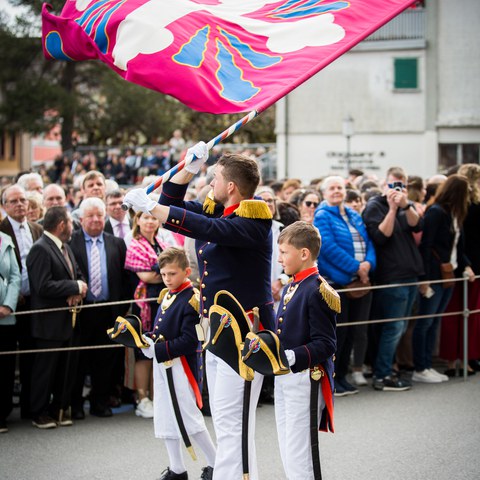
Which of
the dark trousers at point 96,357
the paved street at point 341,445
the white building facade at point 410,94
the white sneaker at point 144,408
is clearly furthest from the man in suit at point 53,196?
the white building facade at point 410,94

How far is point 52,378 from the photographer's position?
792cm

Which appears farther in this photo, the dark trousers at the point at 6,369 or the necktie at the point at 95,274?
the necktie at the point at 95,274

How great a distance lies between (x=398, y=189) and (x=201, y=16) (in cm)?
337

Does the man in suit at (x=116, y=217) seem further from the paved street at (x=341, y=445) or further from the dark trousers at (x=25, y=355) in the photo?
the paved street at (x=341, y=445)

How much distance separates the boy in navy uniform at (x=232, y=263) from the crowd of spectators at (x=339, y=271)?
295 cm

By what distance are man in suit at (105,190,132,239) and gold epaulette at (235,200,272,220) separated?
432 cm

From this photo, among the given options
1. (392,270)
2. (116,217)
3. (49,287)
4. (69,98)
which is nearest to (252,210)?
(49,287)

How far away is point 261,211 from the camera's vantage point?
16.9 ft

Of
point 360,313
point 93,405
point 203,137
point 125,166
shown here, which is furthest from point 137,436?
point 203,137

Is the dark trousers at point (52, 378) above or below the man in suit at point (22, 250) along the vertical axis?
below

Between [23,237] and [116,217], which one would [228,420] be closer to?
[23,237]

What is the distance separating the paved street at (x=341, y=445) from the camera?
21.1 feet

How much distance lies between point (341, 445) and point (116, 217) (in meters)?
3.66

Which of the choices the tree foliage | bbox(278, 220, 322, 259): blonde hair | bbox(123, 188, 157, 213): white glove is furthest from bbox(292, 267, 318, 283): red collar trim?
the tree foliage
